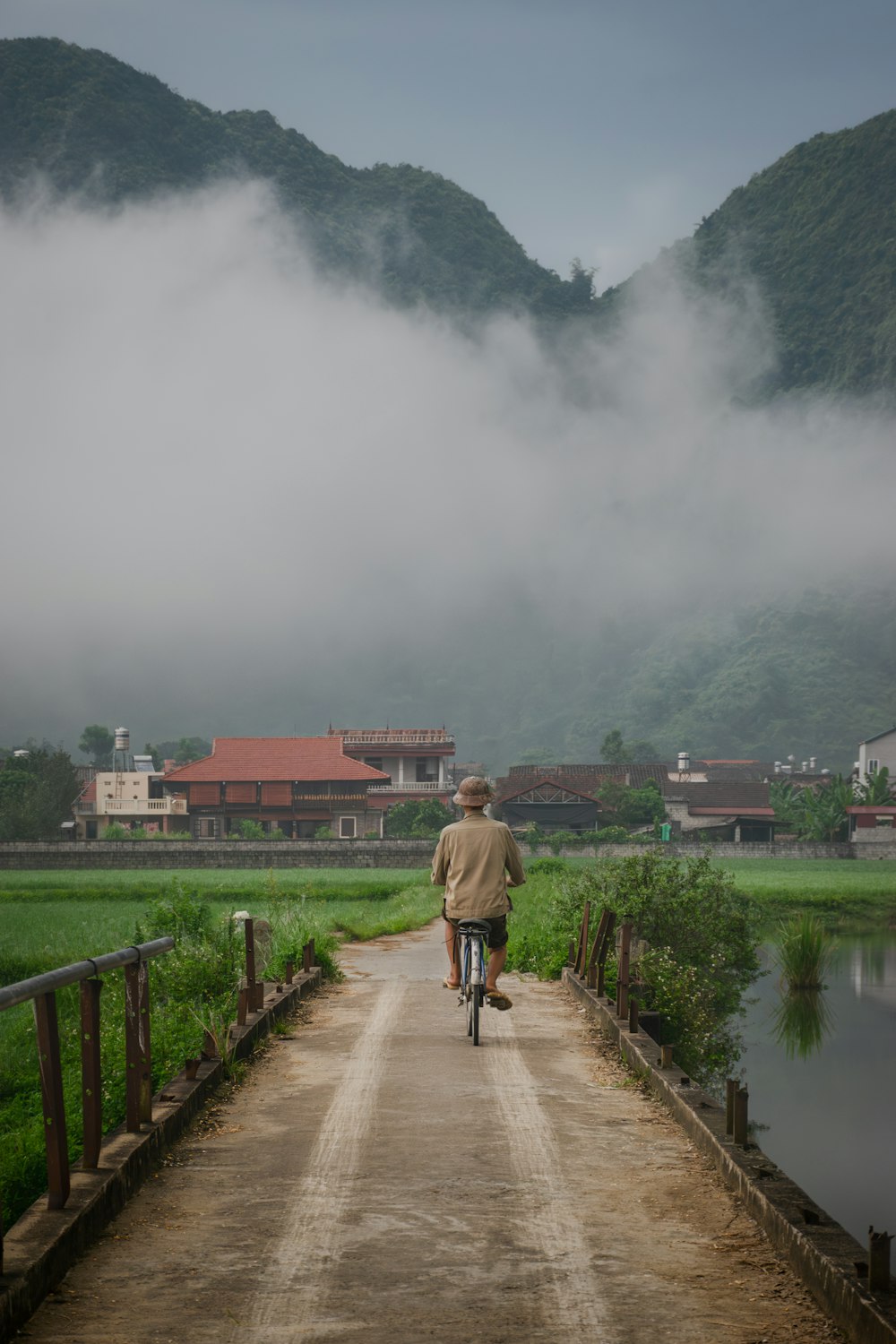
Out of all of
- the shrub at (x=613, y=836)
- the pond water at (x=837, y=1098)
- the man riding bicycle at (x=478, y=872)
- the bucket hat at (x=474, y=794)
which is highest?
the bucket hat at (x=474, y=794)

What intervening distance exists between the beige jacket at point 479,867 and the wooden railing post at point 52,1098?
15.8 feet

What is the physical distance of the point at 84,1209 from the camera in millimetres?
4949

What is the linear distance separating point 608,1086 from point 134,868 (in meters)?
48.3

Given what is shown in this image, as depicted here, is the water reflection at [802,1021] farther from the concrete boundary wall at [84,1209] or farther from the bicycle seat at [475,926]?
the concrete boundary wall at [84,1209]

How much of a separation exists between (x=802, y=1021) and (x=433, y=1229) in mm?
20404

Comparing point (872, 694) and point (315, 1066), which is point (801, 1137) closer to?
point (315, 1066)

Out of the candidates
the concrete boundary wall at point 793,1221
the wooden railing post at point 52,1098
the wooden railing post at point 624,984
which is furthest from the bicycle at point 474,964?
the wooden railing post at point 52,1098

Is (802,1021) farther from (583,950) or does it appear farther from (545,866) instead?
(545,866)

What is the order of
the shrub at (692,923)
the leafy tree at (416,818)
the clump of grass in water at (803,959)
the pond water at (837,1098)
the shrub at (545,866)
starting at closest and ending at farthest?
1. the pond water at (837,1098)
2. the shrub at (692,923)
3. the clump of grass in water at (803,959)
4. the shrub at (545,866)
5. the leafy tree at (416,818)

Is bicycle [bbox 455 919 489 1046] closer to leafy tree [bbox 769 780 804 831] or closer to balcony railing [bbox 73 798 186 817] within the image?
leafy tree [bbox 769 780 804 831]

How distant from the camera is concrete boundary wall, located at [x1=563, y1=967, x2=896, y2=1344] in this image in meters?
4.08

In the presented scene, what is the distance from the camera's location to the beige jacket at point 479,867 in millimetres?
9555

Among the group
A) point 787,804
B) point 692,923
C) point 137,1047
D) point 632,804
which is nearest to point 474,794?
point 137,1047

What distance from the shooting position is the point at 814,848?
63.3m
